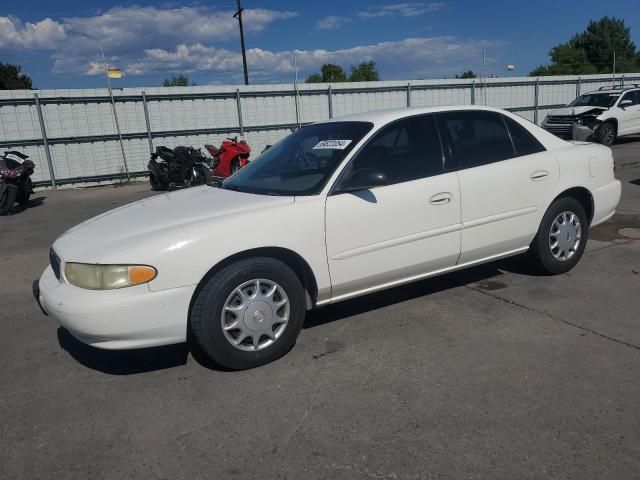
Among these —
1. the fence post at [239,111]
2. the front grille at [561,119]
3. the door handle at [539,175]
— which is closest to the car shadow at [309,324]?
the door handle at [539,175]

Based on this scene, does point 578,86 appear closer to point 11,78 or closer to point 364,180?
point 364,180

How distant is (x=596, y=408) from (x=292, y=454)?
1594 mm

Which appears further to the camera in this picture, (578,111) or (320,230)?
(578,111)

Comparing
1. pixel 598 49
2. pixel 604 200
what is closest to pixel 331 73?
pixel 598 49

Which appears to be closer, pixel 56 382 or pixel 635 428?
pixel 635 428

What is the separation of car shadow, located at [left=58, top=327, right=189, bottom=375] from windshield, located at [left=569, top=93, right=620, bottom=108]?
16.3 meters

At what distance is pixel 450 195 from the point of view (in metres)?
3.93

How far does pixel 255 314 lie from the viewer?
10.8 feet

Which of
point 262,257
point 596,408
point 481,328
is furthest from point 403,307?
point 596,408

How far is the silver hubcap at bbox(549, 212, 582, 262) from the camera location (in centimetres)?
464

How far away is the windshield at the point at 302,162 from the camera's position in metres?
3.71

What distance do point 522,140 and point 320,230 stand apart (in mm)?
2146

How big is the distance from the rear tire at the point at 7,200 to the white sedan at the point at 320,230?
761 centimetres

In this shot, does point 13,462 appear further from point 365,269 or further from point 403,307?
point 403,307
